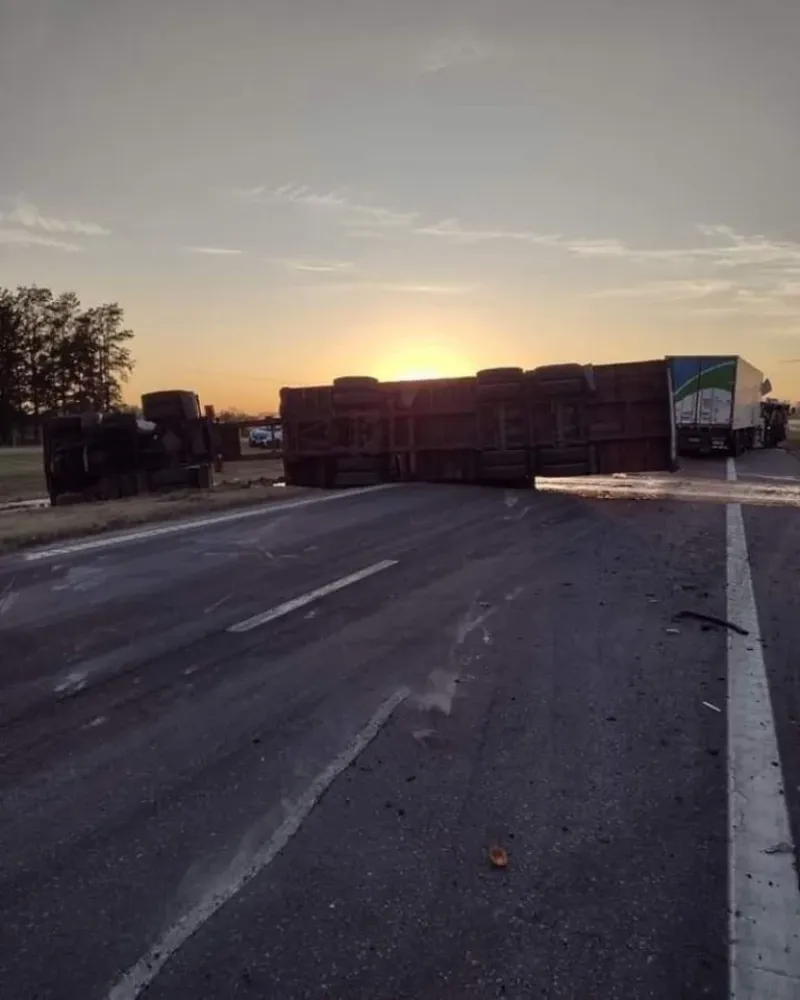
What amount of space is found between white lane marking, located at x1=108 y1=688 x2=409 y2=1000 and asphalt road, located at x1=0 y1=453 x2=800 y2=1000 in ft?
0.04

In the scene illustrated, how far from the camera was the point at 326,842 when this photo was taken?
3.27m

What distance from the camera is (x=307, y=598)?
7305 mm

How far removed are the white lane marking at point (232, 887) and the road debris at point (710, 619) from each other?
3.17 m

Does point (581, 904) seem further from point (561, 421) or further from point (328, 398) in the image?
point (328, 398)

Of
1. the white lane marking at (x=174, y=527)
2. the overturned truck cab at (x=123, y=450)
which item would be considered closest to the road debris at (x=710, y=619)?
the white lane marking at (x=174, y=527)

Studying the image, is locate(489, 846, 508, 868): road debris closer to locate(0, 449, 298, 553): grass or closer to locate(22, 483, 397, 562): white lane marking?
locate(22, 483, 397, 562): white lane marking

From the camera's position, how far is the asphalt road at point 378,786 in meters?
2.62

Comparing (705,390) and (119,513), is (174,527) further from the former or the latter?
(705,390)

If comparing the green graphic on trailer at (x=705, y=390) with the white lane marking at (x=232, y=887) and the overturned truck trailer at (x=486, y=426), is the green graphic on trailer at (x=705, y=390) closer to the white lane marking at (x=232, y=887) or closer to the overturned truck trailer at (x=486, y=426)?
the overturned truck trailer at (x=486, y=426)

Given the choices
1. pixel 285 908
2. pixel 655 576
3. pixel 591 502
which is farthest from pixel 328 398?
pixel 285 908

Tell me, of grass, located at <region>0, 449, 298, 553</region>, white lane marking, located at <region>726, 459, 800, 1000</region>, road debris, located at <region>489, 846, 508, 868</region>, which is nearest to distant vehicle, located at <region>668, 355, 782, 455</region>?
grass, located at <region>0, 449, 298, 553</region>

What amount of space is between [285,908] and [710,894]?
4.79 feet

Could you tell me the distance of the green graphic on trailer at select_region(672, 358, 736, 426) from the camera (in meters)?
33.1

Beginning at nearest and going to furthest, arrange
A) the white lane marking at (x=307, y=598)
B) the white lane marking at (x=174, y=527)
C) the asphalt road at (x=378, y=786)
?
the asphalt road at (x=378, y=786) → the white lane marking at (x=307, y=598) → the white lane marking at (x=174, y=527)
